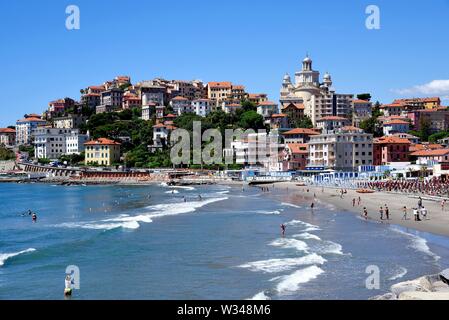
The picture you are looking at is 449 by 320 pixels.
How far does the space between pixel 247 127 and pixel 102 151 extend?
3140 centimetres

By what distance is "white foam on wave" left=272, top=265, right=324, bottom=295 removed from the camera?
725 inches

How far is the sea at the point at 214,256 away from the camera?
61.8 ft

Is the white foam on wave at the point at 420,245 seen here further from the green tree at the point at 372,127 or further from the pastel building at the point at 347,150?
the green tree at the point at 372,127

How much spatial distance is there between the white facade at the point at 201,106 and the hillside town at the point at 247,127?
255 millimetres

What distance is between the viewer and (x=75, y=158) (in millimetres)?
126062

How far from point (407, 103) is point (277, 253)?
127 metres

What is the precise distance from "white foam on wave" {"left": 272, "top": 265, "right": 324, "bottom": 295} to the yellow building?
10115 cm

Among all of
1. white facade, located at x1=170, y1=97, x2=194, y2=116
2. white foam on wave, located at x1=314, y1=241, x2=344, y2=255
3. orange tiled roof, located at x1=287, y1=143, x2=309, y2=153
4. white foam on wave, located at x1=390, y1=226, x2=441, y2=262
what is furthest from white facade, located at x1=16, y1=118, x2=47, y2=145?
white foam on wave, located at x1=390, y1=226, x2=441, y2=262

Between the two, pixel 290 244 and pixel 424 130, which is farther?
pixel 424 130

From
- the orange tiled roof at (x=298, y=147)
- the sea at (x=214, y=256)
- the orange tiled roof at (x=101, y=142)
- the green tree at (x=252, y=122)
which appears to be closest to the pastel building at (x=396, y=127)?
the orange tiled roof at (x=298, y=147)

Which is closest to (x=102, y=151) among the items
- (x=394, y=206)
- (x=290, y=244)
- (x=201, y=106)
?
(x=201, y=106)

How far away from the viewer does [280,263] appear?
75.3ft

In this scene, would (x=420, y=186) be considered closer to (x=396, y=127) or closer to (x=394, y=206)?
(x=394, y=206)
